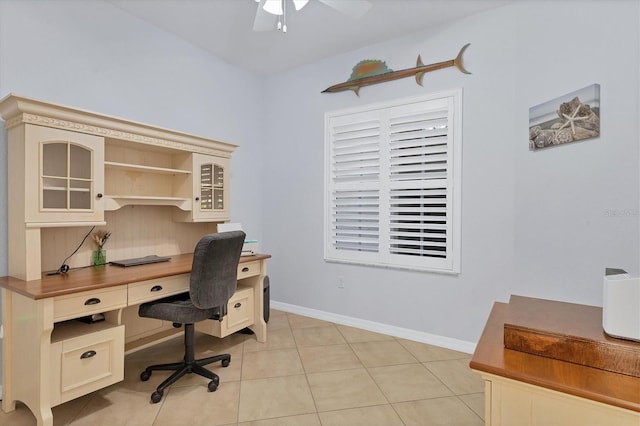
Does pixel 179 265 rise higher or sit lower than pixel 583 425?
higher

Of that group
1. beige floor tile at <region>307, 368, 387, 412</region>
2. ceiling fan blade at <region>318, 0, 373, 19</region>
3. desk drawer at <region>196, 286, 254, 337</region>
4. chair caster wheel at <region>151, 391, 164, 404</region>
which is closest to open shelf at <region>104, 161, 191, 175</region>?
desk drawer at <region>196, 286, 254, 337</region>

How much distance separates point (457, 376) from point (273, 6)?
9.12 feet

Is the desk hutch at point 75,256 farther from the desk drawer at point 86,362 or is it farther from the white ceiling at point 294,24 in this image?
the white ceiling at point 294,24

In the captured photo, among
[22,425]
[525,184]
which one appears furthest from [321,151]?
[22,425]

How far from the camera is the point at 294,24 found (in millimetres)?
2867

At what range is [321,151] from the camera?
11.6 feet

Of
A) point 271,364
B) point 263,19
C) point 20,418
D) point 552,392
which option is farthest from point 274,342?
point 263,19

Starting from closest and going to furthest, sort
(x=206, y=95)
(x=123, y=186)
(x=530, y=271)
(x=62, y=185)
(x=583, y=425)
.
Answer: (x=583, y=425) < (x=530, y=271) < (x=62, y=185) < (x=123, y=186) < (x=206, y=95)

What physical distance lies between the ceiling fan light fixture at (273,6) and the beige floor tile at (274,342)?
101 inches

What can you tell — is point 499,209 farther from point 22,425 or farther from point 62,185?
point 22,425

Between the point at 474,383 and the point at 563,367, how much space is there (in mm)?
1293

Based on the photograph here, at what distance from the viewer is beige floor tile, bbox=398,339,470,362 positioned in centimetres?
265

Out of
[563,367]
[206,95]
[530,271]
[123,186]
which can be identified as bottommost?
Result: [563,367]

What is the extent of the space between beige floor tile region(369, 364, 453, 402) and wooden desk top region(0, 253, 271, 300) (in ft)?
5.21
